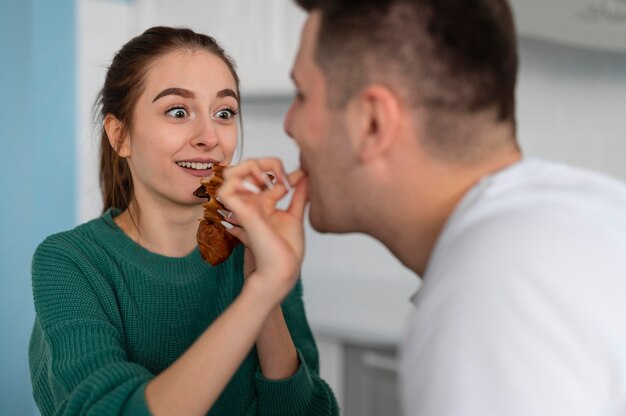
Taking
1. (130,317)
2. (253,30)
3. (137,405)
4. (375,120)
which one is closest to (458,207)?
(375,120)

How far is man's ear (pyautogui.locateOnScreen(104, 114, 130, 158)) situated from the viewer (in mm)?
1323

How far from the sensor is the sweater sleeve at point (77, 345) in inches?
37.4

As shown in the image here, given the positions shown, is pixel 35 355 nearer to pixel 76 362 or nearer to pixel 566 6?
pixel 76 362

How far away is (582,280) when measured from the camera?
658 millimetres

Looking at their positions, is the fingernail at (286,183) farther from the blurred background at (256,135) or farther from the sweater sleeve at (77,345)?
the blurred background at (256,135)

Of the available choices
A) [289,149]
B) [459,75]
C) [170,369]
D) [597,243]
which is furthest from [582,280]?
[289,149]

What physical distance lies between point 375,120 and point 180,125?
534 millimetres

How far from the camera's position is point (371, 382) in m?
2.24

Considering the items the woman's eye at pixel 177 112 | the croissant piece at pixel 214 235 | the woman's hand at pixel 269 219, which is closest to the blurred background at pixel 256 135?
the woman's eye at pixel 177 112

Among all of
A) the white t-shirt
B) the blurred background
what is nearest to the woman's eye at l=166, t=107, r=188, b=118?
the white t-shirt

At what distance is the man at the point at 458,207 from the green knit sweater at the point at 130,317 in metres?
0.32

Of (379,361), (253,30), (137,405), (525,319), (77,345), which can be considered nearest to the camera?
(525,319)

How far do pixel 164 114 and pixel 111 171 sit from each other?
224 millimetres

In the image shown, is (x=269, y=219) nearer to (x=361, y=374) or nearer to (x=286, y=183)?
(x=286, y=183)
